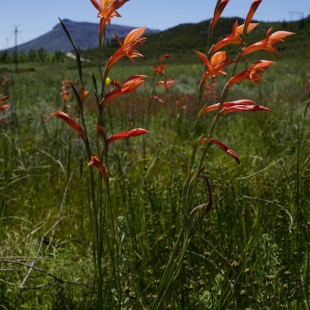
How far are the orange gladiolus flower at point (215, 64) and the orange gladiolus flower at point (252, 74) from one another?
0.09 feet

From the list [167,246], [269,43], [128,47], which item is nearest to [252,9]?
[269,43]

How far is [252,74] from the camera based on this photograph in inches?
38.3

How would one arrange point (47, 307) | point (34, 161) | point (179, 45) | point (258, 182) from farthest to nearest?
1. point (179, 45)
2. point (34, 161)
3. point (258, 182)
4. point (47, 307)

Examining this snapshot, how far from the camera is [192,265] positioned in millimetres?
1905

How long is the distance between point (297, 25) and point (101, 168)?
70594 millimetres

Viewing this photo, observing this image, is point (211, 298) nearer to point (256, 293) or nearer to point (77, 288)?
point (256, 293)

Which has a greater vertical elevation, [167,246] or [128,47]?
[128,47]

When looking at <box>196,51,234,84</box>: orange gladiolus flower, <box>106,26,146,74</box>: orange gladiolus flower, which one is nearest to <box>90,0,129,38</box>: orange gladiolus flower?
<box>106,26,146,74</box>: orange gladiolus flower

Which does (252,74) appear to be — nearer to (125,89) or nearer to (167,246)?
(125,89)

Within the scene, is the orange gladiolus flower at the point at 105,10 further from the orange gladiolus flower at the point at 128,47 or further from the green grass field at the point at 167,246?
the green grass field at the point at 167,246

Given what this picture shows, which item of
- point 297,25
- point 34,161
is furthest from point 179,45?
point 34,161

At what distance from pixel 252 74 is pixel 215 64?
0.08 m

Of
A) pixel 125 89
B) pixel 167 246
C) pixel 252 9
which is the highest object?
pixel 252 9

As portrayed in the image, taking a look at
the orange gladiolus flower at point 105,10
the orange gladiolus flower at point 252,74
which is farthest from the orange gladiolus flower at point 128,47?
the orange gladiolus flower at point 252,74
